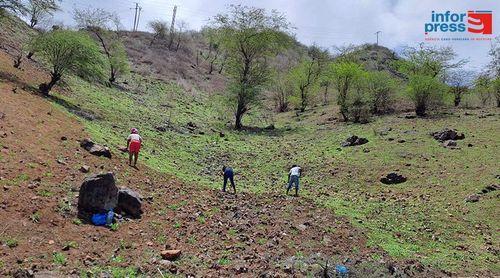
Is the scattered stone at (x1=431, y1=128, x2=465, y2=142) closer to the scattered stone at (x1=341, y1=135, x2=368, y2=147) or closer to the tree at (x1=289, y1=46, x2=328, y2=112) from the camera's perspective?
the scattered stone at (x1=341, y1=135, x2=368, y2=147)

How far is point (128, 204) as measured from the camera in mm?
12281

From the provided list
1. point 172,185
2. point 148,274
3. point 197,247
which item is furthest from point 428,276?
point 172,185

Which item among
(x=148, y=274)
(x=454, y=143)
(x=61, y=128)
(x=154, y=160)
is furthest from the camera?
(x=454, y=143)

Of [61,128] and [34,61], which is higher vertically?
[34,61]

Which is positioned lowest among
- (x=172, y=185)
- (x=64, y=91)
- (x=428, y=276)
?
(x=428, y=276)

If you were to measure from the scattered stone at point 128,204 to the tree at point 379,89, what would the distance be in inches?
1176

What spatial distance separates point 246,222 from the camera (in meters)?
13.2

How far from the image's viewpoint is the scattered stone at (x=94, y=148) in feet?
53.4

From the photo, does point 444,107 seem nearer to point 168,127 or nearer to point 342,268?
point 168,127

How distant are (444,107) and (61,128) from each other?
34654 millimetres

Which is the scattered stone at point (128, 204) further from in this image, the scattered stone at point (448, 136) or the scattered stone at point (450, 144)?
the scattered stone at point (448, 136)

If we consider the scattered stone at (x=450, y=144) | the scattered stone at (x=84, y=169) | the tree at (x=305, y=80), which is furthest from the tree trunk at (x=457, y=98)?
the scattered stone at (x=84, y=169)

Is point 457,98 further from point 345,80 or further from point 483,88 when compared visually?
point 345,80

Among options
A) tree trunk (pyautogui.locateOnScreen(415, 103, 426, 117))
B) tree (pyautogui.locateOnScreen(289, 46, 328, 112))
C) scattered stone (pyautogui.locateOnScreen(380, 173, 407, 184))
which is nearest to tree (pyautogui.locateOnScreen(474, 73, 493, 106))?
tree trunk (pyautogui.locateOnScreen(415, 103, 426, 117))
